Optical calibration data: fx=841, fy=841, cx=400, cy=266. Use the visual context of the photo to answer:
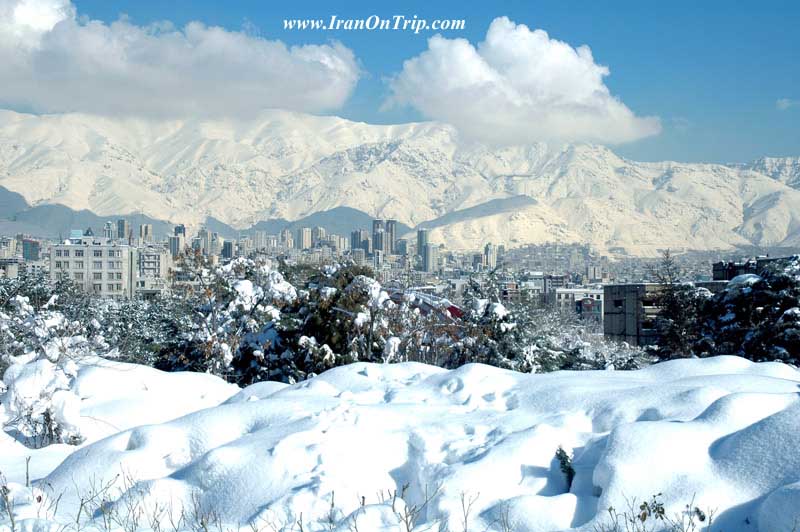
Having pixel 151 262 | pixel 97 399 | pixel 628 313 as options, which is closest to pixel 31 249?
pixel 151 262

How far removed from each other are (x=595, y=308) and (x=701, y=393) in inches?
3852

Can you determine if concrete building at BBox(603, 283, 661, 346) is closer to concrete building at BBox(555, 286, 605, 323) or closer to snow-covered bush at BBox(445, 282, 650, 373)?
concrete building at BBox(555, 286, 605, 323)

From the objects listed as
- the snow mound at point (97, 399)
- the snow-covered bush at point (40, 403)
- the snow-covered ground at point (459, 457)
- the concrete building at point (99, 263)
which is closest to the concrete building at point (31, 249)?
the concrete building at point (99, 263)

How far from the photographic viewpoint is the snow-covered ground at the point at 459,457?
4660 millimetres

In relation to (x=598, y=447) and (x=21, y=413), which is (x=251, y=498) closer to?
(x=598, y=447)

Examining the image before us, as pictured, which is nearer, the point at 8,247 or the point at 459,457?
the point at 459,457

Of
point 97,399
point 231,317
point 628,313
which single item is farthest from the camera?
point 628,313

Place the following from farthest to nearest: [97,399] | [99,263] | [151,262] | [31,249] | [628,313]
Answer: [31,249] < [151,262] < [99,263] < [628,313] < [97,399]

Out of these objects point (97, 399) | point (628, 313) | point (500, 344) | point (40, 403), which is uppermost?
point (40, 403)

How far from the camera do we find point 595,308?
101312 millimetres

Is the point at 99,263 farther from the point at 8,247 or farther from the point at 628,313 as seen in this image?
the point at 8,247

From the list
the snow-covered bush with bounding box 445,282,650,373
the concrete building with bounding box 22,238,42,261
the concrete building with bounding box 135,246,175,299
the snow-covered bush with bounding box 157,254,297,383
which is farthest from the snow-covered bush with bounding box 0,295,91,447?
the concrete building with bounding box 22,238,42,261

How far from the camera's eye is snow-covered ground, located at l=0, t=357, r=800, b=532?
4660mm

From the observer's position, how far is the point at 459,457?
5.42 m
